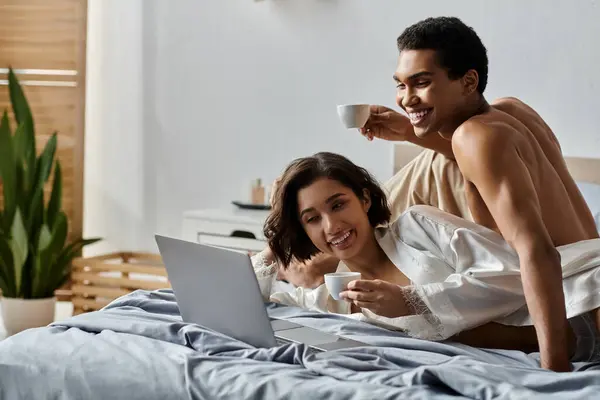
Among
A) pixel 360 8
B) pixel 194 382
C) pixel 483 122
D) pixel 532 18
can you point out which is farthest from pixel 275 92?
pixel 194 382

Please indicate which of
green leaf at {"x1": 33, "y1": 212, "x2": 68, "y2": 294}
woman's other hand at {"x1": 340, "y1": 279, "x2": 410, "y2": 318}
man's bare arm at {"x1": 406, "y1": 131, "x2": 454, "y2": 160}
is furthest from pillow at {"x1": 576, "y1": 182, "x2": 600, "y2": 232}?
green leaf at {"x1": 33, "y1": 212, "x2": 68, "y2": 294}

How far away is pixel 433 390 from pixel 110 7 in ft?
13.0

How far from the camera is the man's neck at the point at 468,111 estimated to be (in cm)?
225

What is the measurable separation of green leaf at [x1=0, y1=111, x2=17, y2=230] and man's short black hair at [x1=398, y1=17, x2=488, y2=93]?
2.74 m

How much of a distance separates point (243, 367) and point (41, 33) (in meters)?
3.78

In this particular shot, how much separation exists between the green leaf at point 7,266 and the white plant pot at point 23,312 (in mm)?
40

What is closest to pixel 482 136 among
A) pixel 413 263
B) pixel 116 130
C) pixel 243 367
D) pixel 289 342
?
pixel 413 263

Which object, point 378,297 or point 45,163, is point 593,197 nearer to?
Result: point 378,297

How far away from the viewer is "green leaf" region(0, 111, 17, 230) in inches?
174

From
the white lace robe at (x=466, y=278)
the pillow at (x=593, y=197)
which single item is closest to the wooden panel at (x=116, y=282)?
the pillow at (x=593, y=197)

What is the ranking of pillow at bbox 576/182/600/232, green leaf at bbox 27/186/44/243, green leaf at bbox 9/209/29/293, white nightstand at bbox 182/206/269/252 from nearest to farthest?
pillow at bbox 576/182/600/232
white nightstand at bbox 182/206/269/252
green leaf at bbox 9/209/29/293
green leaf at bbox 27/186/44/243

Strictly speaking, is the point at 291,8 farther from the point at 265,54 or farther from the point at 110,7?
the point at 110,7

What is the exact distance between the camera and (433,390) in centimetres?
163

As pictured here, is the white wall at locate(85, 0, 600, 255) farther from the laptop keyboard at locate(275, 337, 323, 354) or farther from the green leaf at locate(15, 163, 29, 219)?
the laptop keyboard at locate(275, 337, 323, 354)
